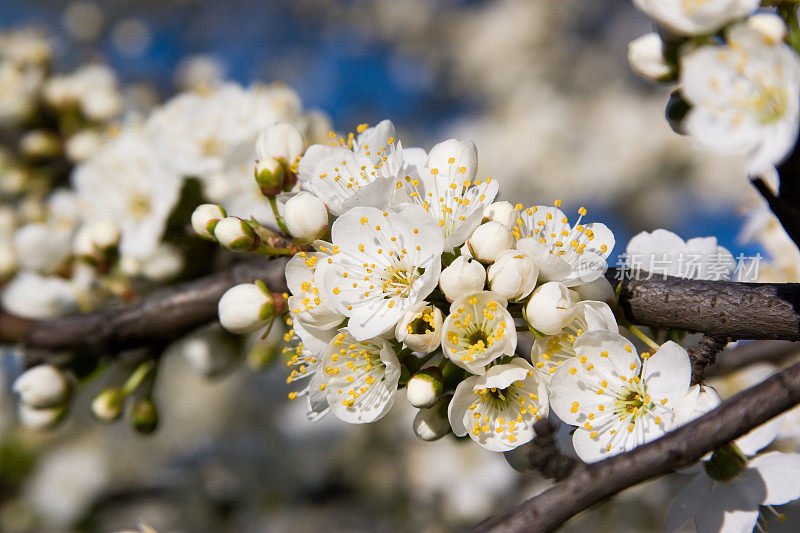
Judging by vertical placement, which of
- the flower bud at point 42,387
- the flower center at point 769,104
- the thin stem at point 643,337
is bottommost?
the flower bud at point 42,387

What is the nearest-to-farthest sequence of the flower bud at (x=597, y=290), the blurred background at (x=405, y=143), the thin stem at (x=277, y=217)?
Answer: 1. the flower bud at (x=597, y=290)
2. the thin stem at (x=277, y=217)
3. the blurred background at (x=405, y=143)

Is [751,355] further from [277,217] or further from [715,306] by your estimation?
[277,217]

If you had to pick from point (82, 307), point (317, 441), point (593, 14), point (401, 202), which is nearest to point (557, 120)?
point (593, 14)

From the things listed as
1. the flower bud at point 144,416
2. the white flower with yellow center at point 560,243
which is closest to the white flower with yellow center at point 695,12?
the white flower with yellow center at point 560,243

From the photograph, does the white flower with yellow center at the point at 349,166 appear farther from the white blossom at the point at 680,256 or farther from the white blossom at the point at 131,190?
the white blossom at the point at 131,190

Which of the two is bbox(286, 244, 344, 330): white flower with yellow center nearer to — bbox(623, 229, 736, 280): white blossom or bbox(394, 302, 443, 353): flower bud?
bbox(394, 302, 443, 353): flower bud

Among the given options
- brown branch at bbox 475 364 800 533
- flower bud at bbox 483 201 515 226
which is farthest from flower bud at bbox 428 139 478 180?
brown branch at bbox 475 364 800 533

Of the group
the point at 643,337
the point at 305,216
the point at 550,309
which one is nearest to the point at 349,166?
the point at 305,216

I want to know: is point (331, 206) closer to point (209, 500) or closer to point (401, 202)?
point (401, 202)
